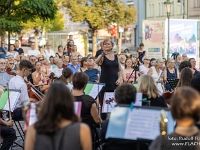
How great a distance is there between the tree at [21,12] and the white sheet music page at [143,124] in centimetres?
1827

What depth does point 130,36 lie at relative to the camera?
67250 mm

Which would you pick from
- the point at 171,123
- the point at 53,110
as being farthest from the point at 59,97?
the point at 171,123

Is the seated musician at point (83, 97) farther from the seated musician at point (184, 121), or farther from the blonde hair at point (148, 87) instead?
the seated musician at point (184, 121)

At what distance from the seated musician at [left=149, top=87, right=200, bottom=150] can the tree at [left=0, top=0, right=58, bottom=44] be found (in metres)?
18.7

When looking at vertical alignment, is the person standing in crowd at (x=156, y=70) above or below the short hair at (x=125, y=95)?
below

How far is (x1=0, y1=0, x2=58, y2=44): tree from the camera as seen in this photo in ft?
76.6

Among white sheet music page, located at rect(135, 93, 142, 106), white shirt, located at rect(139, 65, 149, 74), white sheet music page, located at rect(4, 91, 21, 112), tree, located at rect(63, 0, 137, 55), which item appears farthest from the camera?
tree, located at rect(63, 0, 137, 55)

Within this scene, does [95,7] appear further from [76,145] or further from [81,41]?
[76,145]

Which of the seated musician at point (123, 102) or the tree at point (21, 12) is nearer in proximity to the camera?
the seated musician at point (123, 102)

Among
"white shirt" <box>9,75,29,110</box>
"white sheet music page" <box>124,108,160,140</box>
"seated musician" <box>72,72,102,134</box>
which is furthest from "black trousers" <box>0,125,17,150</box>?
"white sheet music page" <box>124,108,160,140</box>

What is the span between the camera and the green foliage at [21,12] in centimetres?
2336

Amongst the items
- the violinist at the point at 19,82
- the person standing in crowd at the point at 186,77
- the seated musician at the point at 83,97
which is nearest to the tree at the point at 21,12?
the violinist at the point at 19,82

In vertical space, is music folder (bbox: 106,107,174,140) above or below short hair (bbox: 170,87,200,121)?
below

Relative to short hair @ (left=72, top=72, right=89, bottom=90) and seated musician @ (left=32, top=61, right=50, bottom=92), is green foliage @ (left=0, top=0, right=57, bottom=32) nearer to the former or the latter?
seated musician @ (left=32, top=61, right=50, bottom=92)
